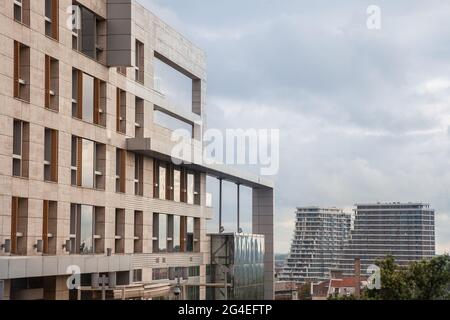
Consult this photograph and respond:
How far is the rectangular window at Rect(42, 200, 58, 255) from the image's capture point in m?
20.5

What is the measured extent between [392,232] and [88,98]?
23.9 m

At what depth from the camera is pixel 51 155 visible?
2089 cm

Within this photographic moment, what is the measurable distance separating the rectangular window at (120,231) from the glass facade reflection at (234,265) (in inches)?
308

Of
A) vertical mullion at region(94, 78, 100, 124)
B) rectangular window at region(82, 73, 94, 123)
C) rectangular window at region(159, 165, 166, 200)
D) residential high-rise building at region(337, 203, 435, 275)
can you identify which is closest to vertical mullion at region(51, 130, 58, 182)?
rectangular window at region(82, 73, 94, 123)

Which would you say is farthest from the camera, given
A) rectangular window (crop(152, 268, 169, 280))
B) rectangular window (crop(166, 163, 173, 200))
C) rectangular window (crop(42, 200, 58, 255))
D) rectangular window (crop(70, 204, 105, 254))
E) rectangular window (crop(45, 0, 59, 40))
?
rectangular window (crop(166, 163, 173, 200))

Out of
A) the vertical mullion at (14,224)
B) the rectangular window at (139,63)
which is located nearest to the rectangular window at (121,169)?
the rectangular window at (139,63)

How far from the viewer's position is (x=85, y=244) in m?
22.8

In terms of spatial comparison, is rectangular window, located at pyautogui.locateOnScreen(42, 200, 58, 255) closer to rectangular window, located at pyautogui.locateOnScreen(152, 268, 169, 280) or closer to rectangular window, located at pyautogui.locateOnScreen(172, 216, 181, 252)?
rectangular window, located at pyautogui.locateOnScreen(152, 268, 169, 280)

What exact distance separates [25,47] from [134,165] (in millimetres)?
7779

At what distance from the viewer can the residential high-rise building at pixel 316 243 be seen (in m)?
46.1

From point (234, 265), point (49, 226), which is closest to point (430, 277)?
point (234, 265)

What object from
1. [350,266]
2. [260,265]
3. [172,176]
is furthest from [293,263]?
[172,176]

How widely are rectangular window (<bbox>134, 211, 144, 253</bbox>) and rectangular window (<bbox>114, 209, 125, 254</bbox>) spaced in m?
1.32

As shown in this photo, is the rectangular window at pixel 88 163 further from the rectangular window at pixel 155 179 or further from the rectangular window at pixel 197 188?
the rectangular window at pixel 197 188
